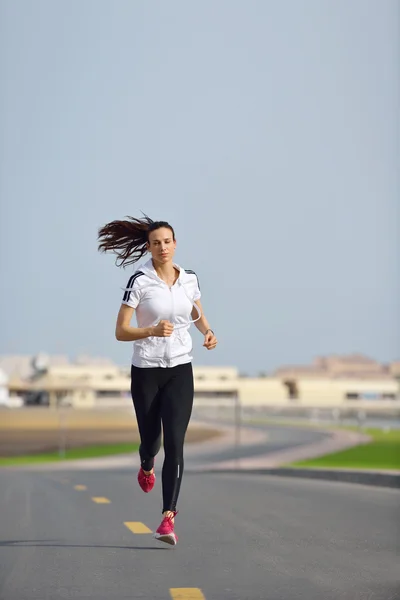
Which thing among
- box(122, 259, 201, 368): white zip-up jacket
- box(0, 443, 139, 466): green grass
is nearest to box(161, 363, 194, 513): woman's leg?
box(122, 259, 201, 368): white zip-up jacket

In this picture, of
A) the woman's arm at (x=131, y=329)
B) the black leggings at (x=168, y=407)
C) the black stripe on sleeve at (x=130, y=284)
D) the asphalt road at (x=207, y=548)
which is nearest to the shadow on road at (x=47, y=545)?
the asphalt road at (x=207, y=548)

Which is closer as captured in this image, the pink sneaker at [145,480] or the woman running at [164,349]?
the woman running at [164,349]

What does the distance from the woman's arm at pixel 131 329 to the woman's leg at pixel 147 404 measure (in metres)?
0.31

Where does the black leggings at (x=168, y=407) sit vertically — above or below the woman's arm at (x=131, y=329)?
below

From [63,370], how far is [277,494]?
152 metres

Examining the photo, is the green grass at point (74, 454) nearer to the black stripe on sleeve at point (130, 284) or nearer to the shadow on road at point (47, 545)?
the shadow on road at point (47, 545)

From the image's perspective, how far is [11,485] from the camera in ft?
64.5

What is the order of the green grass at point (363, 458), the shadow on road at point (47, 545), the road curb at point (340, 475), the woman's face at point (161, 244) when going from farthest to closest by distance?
1. the green grass at point (363, 458)
2. the road curb at point (340, 475)
3. the shadow on road at point (47, 545)
4. the woman's face at point (161, 244)

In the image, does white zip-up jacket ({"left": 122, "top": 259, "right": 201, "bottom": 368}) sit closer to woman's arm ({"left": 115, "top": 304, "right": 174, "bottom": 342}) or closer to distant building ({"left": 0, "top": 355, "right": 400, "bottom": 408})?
woman's arm ({"left": 115, "top": 304, "right": 174, "bottom": 342})

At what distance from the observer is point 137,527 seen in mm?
11633

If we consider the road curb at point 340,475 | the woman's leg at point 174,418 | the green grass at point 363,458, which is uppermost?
the woman's leg at point 174,418

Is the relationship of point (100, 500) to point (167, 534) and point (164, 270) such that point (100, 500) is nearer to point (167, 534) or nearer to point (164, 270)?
point (167, 534)

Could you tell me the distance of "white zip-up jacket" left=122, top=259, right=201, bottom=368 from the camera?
9211 millimetres

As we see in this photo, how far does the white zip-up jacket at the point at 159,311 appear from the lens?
9211 millimetres
